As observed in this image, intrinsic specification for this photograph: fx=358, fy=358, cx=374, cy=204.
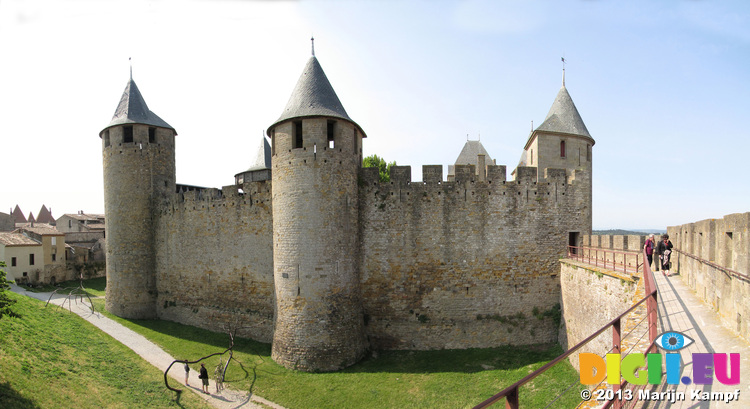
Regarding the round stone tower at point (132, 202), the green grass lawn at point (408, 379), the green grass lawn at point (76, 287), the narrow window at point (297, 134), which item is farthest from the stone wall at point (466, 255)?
the green grass lawn at point (76, 287)

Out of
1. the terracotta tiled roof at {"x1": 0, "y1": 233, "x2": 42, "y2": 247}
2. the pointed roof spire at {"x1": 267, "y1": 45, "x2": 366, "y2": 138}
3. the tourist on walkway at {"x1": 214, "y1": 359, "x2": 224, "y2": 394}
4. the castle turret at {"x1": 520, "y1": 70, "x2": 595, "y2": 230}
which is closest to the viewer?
the tourist on walkway at {"x1": 214, "y1": 359, "x2": 224, "y2": 394}

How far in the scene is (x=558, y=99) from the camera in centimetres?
1733

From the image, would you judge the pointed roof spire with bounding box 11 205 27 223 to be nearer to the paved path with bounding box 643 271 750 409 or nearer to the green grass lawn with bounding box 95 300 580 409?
the green grass lawn with bounding box 95 300 580 409

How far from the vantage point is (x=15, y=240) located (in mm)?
27641

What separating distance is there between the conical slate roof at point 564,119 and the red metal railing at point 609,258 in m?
5.36

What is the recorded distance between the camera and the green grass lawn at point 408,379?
34.6 ft

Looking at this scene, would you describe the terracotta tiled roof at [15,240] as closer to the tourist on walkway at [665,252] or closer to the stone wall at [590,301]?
the stone wall at [590,301]

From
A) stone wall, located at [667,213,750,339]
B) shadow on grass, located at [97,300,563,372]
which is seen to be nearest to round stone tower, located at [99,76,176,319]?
shadow on grass, located at [97,300,563,372]

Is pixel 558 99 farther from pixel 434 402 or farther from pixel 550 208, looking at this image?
pixel 434 402

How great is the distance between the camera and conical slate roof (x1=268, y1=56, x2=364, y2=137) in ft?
43.3

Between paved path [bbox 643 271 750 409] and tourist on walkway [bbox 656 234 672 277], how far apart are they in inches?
65.5

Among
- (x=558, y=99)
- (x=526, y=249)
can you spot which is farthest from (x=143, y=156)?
(x=558, y=99)

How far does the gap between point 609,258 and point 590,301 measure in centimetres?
193

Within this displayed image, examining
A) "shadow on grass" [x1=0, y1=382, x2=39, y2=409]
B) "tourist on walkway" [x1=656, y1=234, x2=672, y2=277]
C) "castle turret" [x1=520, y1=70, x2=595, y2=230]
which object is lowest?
"shadow on grass" [x1=0, y1=382, x2=39, y2=409]
